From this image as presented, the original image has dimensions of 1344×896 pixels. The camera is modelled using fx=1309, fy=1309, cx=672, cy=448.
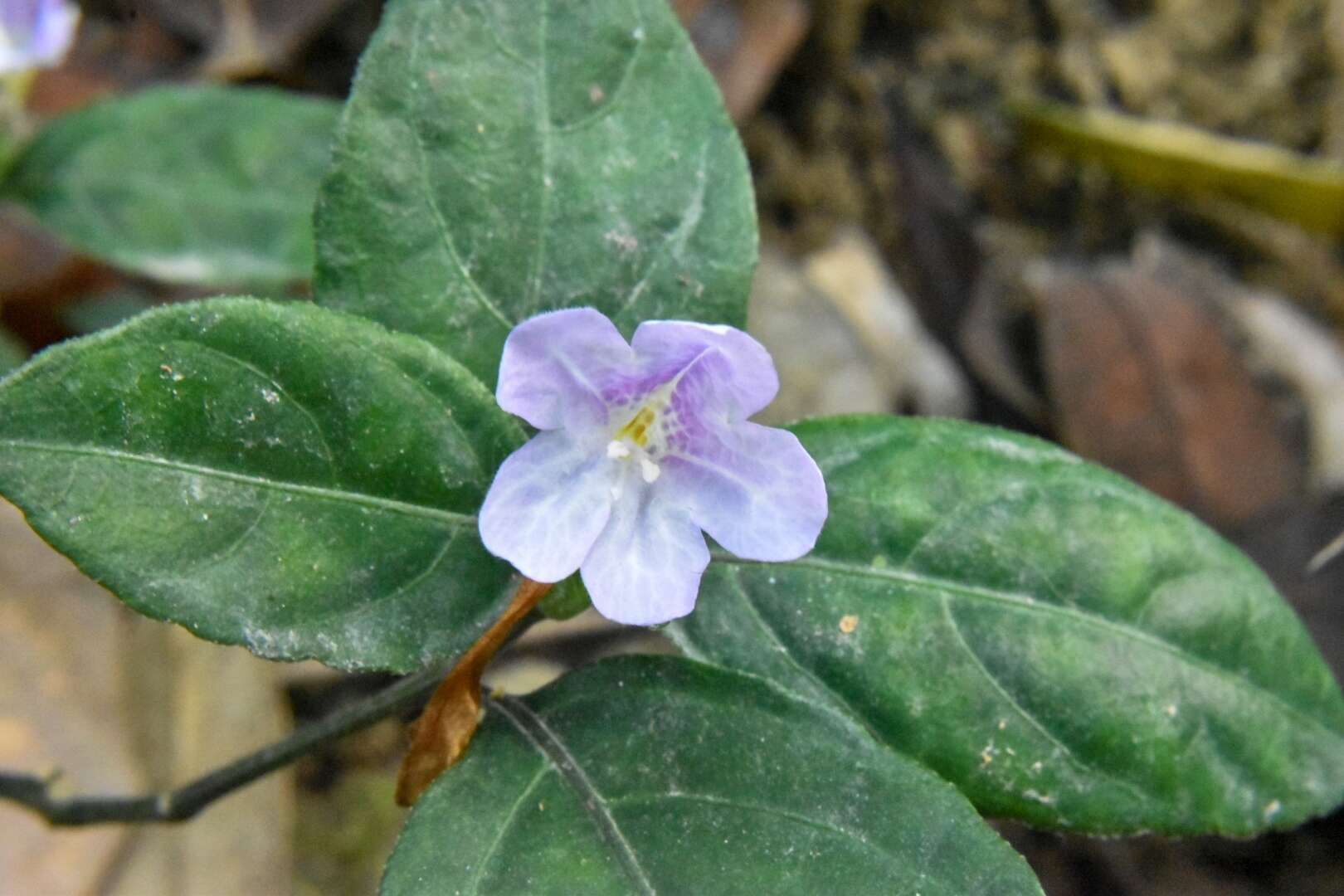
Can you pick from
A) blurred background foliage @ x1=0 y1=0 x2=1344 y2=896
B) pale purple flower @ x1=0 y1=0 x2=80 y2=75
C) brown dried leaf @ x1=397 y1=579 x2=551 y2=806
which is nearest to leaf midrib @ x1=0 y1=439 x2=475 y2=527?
brown dried leaf @ x1=397 y1=579 x2=551 y2=806

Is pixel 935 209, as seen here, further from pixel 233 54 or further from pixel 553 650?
pixel 233 54

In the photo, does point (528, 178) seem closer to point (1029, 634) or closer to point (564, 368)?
point (564, 368)

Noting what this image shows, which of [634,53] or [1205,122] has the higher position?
[634,53]

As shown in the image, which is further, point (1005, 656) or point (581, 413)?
point (1005, 656)

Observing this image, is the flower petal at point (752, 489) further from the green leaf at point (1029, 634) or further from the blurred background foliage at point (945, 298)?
the blurred background foliage at point (945, 298)

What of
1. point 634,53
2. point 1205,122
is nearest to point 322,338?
point 634,53

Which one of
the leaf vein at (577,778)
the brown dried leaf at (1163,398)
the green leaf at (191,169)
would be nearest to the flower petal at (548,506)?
the leaf vein at (577,778)
